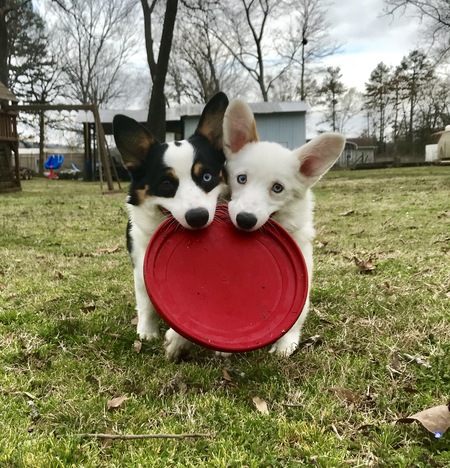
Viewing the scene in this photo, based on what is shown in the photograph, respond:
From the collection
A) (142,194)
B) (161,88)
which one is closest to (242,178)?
(142,194)

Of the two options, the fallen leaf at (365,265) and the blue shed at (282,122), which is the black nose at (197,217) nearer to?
the fallen leaf at (365,265)

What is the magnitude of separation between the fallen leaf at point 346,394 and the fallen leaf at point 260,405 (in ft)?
1.09

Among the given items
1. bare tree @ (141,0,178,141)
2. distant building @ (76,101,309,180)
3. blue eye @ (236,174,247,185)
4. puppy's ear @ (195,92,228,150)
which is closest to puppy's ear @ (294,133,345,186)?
blue eye @ (236,174,247,185)

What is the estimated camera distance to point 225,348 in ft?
7.38

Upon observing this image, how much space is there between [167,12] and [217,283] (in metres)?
16.7

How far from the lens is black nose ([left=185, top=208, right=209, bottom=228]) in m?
2.50

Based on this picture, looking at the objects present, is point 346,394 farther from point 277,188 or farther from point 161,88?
point 161,88

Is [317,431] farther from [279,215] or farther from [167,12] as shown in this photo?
[167,12]

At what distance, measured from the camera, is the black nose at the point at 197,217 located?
8.19ft

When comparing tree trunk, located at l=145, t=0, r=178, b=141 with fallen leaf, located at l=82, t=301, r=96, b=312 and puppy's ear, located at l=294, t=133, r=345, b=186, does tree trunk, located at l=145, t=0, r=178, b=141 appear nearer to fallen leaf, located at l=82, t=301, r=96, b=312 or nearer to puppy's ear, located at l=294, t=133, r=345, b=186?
fallen leaf, located at l=82, t=301, r=96, b=312

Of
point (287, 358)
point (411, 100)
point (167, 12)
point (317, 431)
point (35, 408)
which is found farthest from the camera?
point (411, 100)

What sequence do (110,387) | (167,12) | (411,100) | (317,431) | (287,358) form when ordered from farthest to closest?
(411,100) → (167,12) → (287,358) → (110,387) → (317,431)

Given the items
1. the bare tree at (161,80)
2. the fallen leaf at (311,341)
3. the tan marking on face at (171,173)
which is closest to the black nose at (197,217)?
the tan marking on face at (171,173)

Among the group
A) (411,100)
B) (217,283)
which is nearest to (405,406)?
(217,283)
